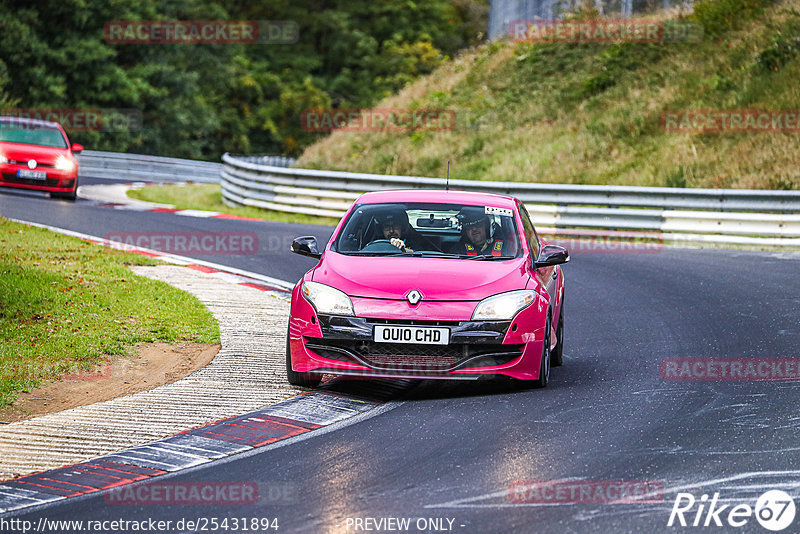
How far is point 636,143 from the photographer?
28344 mm

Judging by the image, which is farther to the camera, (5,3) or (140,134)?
(140,134)

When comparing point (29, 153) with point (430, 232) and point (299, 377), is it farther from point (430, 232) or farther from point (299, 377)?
point (299, 377)

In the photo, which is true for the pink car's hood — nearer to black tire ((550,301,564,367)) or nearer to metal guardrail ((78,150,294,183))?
black tire ((550,301,564,367))

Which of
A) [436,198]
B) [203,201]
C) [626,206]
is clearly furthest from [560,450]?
[203,201]

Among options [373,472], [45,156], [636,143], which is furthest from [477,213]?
[636,143]

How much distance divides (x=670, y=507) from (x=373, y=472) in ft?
5.37

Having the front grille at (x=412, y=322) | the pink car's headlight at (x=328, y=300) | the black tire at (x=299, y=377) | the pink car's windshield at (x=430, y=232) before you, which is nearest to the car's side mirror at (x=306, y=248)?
the pink car's windshield at (x=430, y=232)

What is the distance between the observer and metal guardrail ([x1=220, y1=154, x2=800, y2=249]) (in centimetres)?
1991

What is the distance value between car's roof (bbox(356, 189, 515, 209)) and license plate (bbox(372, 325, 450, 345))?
6.06 feet

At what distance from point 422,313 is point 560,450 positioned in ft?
5.72

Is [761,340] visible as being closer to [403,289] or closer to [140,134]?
[403,289]

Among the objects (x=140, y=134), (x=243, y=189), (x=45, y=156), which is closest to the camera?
(x=45, y=156)

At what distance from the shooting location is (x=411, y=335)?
8.18 metres

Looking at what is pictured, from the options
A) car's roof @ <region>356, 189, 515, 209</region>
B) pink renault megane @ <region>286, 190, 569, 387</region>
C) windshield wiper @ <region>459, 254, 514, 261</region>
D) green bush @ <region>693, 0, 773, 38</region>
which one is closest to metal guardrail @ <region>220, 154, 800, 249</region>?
car's roof @ <region>356, 189, 515, 209</region>
